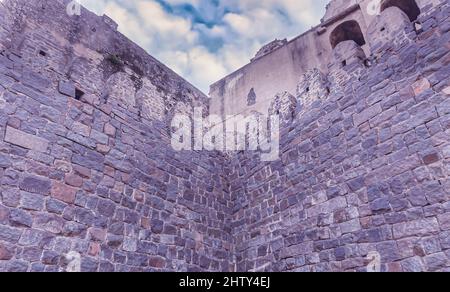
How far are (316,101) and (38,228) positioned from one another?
14.2 ft

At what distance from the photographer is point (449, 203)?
138 inches

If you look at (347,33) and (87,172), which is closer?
(87,172)

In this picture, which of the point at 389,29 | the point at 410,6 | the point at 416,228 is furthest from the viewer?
the point at 410,6

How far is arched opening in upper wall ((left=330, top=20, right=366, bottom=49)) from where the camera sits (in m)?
8.53

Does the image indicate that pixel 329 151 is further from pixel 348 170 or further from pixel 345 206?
pixel 345 206

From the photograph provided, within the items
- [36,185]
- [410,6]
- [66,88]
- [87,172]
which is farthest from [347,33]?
[36,185]

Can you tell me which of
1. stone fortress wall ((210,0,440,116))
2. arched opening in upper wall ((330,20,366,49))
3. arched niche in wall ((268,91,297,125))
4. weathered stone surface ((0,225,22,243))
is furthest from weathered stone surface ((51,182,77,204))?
arched opening in upper wall ((330,20,366,49))

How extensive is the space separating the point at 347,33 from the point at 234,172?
4.93 metres

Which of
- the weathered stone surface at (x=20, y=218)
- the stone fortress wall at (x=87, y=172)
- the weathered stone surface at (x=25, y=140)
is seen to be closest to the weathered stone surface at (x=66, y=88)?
the stone fortress wall at (x=87, y=172)

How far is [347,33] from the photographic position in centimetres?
876

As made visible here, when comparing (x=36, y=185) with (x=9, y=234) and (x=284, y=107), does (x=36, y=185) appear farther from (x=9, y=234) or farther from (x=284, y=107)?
(x=284, y=107)

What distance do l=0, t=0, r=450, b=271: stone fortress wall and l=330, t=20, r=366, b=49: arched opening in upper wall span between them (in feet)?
10.3

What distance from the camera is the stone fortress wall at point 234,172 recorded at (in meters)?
3.75
